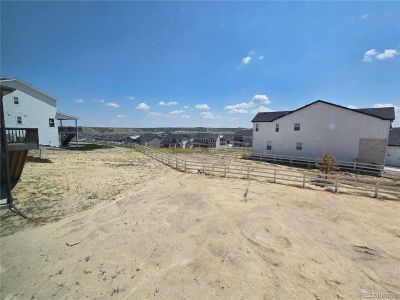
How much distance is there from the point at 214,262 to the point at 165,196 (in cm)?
579

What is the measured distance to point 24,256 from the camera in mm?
5641

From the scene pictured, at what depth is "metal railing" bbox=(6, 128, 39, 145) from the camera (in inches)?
401

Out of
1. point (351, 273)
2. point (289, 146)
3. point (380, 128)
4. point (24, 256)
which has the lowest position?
point (24, 256)

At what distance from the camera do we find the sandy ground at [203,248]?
4379 mm

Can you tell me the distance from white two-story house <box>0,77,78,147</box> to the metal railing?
76.1ft

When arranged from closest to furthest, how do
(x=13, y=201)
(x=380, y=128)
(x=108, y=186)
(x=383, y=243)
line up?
(x=383, y=243), (x=13, y=201), (x=108, y=186), (x=380, y=128)

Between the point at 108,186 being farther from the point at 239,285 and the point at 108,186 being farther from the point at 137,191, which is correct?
the point at 239,285

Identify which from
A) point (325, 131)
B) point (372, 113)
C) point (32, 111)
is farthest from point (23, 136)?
point (372, 113)

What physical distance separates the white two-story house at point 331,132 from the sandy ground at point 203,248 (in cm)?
1433

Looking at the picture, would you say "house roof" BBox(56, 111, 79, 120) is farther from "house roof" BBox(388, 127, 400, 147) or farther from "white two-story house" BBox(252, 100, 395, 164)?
"house roof" BBox(388, 127, 400, 147)

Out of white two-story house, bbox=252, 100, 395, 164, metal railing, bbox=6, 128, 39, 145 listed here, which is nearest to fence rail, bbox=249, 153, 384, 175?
white two-story house, bbox=252, 100, 395, 164

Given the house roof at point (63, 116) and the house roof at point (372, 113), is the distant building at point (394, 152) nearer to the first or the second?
the house roof at point (372, 113)

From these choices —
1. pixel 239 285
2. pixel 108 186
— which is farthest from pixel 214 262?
pixel 108 186

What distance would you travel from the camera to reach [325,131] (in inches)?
912
